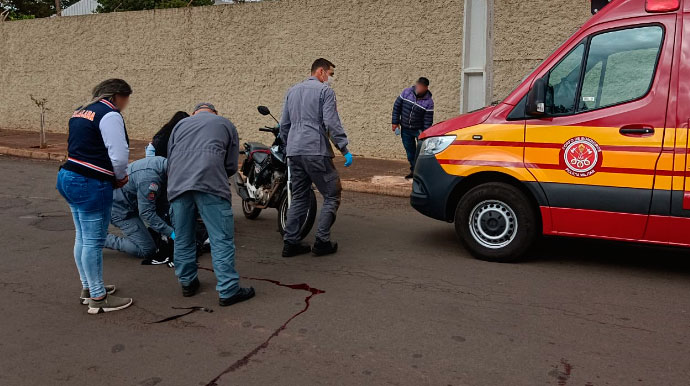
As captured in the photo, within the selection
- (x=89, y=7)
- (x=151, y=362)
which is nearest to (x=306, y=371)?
(x=151, y=362)

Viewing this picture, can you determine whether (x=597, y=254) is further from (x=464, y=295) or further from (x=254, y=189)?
(x=254, y=189)

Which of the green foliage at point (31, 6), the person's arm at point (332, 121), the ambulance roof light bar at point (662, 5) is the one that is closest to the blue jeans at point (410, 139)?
the person's arm at point (332, 121)

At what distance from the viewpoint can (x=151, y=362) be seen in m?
4.02

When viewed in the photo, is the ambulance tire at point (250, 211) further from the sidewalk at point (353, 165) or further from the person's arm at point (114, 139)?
the person's arm at point (114, 139)

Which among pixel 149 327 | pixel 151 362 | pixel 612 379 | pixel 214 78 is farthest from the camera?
pixel 214 78

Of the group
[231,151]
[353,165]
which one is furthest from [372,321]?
[353,165]

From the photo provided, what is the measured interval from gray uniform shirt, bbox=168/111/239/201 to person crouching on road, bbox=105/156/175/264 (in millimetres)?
1123


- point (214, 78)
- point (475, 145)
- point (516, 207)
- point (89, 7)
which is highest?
point (89, 7)

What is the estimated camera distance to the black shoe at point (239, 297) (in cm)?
502

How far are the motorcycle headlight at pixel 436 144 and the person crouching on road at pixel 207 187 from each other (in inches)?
84.1

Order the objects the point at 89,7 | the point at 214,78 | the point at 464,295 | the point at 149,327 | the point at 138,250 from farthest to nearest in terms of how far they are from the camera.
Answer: the point at 89,7 → the point at 214,78 → the point at 138,250 → the point at 464,295 → the point at 149,327

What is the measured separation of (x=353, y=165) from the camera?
40.5ft

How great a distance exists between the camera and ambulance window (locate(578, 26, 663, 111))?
552cm

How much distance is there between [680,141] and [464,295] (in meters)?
2.11
